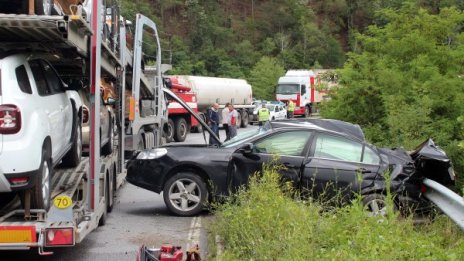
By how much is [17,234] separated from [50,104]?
173cm

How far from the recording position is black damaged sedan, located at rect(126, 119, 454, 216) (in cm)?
797

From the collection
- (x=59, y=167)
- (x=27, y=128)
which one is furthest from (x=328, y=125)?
(x=27, y=128)

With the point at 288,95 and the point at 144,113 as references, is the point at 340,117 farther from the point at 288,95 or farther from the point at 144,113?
the point at 288,95

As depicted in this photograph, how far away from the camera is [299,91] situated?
45.4 m

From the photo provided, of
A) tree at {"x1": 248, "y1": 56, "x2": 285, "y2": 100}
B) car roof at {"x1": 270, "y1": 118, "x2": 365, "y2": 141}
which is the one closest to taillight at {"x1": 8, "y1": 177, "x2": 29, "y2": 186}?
car roof at {"x1": 270, "y1": 118, "x2": 365, "y2": 141}

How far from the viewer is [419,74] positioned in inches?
562

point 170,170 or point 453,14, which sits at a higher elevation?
point 453,14

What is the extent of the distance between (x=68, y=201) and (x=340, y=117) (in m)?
11.3

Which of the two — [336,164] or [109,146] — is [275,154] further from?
[109,146]

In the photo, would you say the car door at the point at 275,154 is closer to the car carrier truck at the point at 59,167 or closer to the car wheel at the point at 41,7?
the car carrier truck at the point at 59,167

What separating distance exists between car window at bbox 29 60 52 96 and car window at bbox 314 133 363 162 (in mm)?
3795

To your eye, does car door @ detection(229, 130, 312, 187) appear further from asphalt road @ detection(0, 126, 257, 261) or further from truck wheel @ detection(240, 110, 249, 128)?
truck wheel @ detection(240, 110, 249, 128)

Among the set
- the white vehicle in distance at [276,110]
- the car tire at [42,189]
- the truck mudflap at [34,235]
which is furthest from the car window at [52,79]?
the white vehicle in distance at [276,110]

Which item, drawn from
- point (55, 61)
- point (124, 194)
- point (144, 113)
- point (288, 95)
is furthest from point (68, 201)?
point (288, 95)
